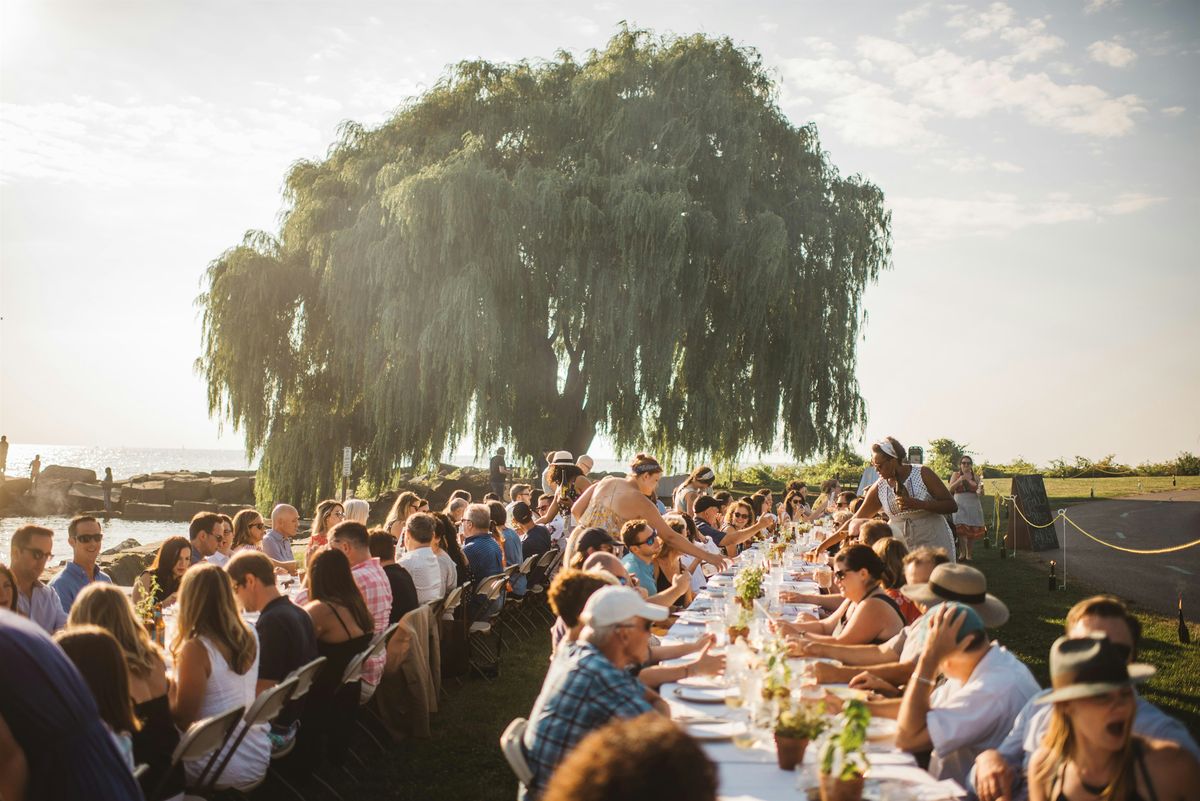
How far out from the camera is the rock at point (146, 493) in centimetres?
3819

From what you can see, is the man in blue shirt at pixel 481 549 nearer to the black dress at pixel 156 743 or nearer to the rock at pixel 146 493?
the black dress at pixel 156 743

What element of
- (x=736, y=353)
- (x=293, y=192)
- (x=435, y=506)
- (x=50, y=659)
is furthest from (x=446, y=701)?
(x=435, y=506)

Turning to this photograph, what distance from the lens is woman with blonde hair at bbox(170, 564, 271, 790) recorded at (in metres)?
4.30

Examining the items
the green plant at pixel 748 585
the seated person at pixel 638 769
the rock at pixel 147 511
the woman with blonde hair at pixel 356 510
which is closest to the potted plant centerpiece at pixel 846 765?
the seated person at pixel 638 769

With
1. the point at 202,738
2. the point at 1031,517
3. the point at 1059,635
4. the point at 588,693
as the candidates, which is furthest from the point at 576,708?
the point at 1031,517

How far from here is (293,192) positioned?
21344 millimetres

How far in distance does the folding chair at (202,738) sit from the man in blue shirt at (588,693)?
4.59 ft

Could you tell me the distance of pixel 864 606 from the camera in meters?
5.47

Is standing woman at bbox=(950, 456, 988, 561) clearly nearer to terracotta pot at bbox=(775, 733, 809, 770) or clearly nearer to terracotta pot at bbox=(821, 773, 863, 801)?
terracotta pot at bbox=(775, 733, 809, 770)

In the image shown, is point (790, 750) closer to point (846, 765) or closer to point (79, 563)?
point (846, 765)

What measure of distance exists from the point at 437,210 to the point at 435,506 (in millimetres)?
10780

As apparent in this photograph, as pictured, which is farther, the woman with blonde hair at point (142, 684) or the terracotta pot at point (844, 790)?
the woman with blonde hair at point (142, 684)

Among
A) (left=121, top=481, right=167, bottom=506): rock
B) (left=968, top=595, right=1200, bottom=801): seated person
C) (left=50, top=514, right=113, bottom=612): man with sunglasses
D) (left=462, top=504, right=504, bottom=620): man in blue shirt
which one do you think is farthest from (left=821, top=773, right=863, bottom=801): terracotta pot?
(left=121, top=481, right=167, bottom=506): rock

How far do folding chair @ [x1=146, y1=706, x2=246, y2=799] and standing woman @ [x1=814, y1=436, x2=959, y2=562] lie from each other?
5654 millimetres
